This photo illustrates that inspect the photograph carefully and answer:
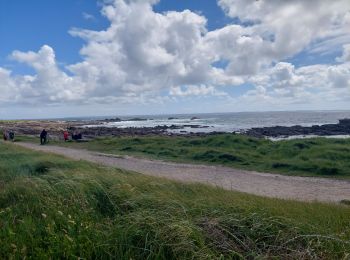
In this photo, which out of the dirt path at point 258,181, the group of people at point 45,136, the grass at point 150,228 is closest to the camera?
the grass at point 150,228

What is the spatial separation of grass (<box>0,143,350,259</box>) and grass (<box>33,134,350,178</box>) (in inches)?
452

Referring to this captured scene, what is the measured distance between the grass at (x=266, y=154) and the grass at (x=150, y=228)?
11.5 m

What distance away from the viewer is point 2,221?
4965 mm

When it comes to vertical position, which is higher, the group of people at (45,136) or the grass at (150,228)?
the grass at (150,228)

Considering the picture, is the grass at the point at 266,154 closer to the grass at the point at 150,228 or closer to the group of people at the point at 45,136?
the group of people at the point at 45,136

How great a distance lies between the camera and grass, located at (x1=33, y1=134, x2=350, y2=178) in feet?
56.9

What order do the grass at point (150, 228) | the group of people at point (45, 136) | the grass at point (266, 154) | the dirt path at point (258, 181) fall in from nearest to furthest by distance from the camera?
the grass at point (150, 228), the dirt path at point (258, 181), the grass at point (266, 154), the group of people at point (45, 136)

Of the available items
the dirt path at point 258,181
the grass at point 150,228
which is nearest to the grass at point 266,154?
the dirt path at point 258,181

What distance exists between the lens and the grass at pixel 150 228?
4.18m

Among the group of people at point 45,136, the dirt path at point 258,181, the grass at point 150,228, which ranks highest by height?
the grass at point 150,228

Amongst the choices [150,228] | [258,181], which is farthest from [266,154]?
[150,228]

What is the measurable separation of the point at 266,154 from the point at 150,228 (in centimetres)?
1915

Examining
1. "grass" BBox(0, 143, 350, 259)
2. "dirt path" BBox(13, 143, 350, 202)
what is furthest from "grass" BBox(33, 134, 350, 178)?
"grass" BBox(0, 143, 350, 259)

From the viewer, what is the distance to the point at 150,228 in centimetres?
456
